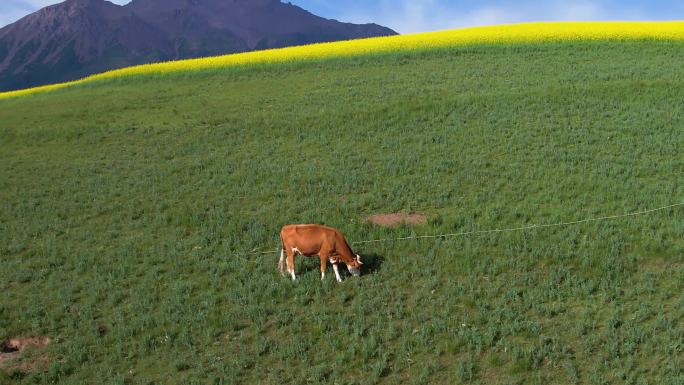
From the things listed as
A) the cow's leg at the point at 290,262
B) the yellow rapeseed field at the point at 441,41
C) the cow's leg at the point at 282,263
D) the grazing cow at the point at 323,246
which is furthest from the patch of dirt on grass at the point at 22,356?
the yellow rapeseed field at the point at 441,41

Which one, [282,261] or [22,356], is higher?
[282,261]

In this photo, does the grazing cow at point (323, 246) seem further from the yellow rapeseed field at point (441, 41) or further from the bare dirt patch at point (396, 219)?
the yellow rapeseed field at point (441, 41)

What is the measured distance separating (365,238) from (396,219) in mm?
2014

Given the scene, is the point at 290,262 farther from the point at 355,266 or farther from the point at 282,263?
the point at 355,266

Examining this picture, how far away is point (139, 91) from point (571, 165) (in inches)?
1388

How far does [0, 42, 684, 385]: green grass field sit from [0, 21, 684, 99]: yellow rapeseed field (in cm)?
1288

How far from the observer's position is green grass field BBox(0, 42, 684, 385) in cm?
1134

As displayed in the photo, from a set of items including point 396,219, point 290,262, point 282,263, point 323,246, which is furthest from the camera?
point 396,219

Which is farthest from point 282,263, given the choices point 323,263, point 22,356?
point 22,356

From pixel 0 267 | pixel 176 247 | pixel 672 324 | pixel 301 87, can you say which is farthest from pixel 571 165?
pixel 301 87

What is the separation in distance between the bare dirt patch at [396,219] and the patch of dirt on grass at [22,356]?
976cm

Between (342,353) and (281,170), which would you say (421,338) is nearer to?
(342,353)

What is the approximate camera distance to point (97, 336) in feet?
41.0

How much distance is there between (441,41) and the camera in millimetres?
53531
